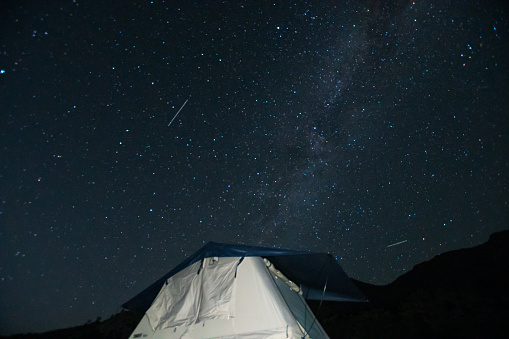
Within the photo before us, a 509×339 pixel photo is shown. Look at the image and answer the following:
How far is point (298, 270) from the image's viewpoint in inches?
211

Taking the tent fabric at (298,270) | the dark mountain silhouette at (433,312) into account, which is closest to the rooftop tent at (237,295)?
the tent fabric at (298,270)

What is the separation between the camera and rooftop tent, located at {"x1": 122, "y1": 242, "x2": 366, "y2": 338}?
4172mm

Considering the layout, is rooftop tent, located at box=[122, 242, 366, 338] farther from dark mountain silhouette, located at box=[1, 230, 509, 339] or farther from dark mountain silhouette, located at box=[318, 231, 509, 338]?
dark mountain silhouette, located at box=[318, 231, 509, 338]

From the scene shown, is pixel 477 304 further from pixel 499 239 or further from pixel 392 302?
pixel 499 239

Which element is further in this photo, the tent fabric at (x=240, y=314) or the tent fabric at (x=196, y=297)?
the tent fabric at (x=196, y=297)

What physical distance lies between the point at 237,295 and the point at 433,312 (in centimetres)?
1476

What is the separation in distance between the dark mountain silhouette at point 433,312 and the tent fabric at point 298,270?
6.01 feet

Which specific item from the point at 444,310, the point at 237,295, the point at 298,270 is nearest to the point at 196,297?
the point at 237,295

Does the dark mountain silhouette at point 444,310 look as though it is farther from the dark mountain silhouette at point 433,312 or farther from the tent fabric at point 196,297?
the tent fabric at point 196,297

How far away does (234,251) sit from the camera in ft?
14.6

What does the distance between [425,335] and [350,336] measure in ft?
10.3

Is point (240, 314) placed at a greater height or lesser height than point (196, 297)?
lesser

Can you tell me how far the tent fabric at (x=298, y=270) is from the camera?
14.8 ft

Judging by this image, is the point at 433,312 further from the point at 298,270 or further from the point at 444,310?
the point at 298,270
